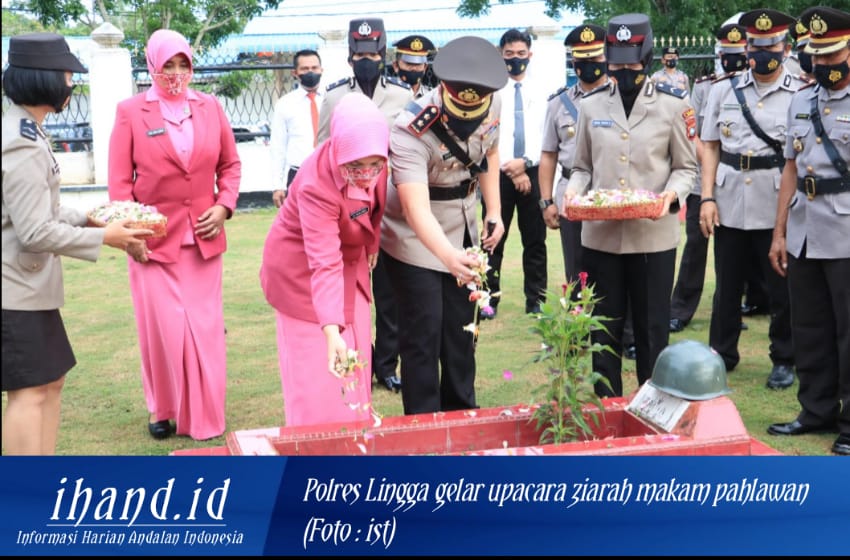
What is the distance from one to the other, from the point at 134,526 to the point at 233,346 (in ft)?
14.4

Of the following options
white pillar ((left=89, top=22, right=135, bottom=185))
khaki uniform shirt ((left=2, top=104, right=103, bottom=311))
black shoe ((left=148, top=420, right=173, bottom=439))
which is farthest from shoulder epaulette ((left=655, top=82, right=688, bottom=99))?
white pillar ((left=89, top=22, right=135, bottom=185))

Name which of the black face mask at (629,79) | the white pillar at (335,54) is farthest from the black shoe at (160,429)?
the white pillar at (335,54)

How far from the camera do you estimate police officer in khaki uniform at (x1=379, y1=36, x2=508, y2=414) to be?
155 inches

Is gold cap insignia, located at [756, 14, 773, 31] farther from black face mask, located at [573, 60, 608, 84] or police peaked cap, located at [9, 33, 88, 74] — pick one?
police peaked cap, located at [9, 33, 88, 74]

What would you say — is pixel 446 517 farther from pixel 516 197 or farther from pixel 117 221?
pixel 516 197

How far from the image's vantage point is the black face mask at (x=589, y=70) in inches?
253

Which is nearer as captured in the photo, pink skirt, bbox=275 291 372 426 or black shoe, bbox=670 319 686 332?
pink skirt, bbox=275 291 372 426

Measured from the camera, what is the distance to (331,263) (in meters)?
3.71

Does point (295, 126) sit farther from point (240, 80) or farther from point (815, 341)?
point (240, 80)

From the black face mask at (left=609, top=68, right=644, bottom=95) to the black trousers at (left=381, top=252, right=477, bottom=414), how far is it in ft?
4.32

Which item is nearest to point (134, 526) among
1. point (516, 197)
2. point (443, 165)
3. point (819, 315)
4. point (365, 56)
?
point (443, 165)

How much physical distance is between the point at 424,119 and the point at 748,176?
2.69 metres

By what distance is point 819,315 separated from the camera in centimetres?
511

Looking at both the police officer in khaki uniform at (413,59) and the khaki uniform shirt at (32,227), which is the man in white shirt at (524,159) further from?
the khaki uniform shirt at (32,227)
